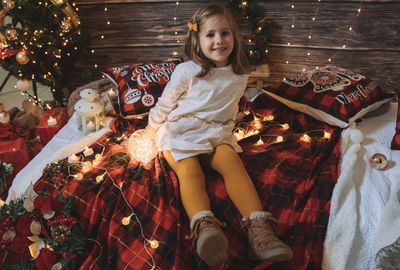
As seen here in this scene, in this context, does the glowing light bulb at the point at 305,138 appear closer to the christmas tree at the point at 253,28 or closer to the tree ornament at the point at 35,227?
the christmas tree at the point at 253,28

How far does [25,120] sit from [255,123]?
5.31 ft

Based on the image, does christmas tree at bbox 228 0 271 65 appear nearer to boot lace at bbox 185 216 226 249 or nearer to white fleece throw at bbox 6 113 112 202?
white fleece throw at bbox 6 113 112 202

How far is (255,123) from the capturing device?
1.66 meters

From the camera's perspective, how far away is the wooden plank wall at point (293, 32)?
83.9 inches

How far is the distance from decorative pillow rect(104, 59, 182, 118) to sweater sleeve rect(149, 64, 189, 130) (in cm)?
23

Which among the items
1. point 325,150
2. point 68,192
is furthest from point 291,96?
point 68,192

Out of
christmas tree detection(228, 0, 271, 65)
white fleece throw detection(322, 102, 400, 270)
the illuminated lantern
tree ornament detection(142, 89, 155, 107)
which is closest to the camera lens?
white fleece throw detection(322, 102, 400, 270)

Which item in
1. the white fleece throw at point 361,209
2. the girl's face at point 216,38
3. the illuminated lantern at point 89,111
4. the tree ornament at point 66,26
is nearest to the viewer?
the white fleece throw at point 361,209

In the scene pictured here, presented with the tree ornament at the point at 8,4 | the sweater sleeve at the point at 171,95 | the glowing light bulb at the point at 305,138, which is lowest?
the glowing light bulb at the point at 305,138

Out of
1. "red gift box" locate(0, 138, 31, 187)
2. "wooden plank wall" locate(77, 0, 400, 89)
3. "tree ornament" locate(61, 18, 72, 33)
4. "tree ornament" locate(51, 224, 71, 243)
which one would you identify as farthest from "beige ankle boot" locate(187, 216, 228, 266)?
"wooden plank wall" locate(77, 0, 400, 89)

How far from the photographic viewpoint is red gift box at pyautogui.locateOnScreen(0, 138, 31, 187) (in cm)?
165

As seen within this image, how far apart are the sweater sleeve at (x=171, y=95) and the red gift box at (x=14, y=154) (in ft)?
2.65

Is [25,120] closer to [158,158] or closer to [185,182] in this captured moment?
[158,158]

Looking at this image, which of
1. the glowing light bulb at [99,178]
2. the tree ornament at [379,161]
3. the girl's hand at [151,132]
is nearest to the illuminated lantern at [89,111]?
the girl's hand at [151,132]
